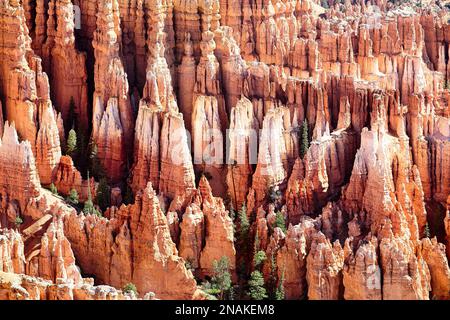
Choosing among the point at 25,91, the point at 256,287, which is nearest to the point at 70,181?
the point at 25,91

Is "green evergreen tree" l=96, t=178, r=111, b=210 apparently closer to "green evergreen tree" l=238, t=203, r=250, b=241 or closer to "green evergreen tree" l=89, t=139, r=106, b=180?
"green evergreen tree" l=89, t=139, r=106, b=180

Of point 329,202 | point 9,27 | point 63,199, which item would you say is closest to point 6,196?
point 63,199

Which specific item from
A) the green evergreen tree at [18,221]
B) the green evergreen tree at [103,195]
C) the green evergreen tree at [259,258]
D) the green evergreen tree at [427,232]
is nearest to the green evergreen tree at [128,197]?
the green evergreen tree at [103,195]

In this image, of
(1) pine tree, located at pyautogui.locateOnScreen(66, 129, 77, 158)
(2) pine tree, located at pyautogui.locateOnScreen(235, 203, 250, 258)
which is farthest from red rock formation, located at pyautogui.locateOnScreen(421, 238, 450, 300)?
(1) pine tree, located at pyautogui.locateOnScreen(66, 129, 77, 158)

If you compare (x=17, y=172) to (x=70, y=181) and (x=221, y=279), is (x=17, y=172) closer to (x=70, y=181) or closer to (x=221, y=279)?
(x=70, y=181)

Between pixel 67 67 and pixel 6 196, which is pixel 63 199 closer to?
pixel 6 196
